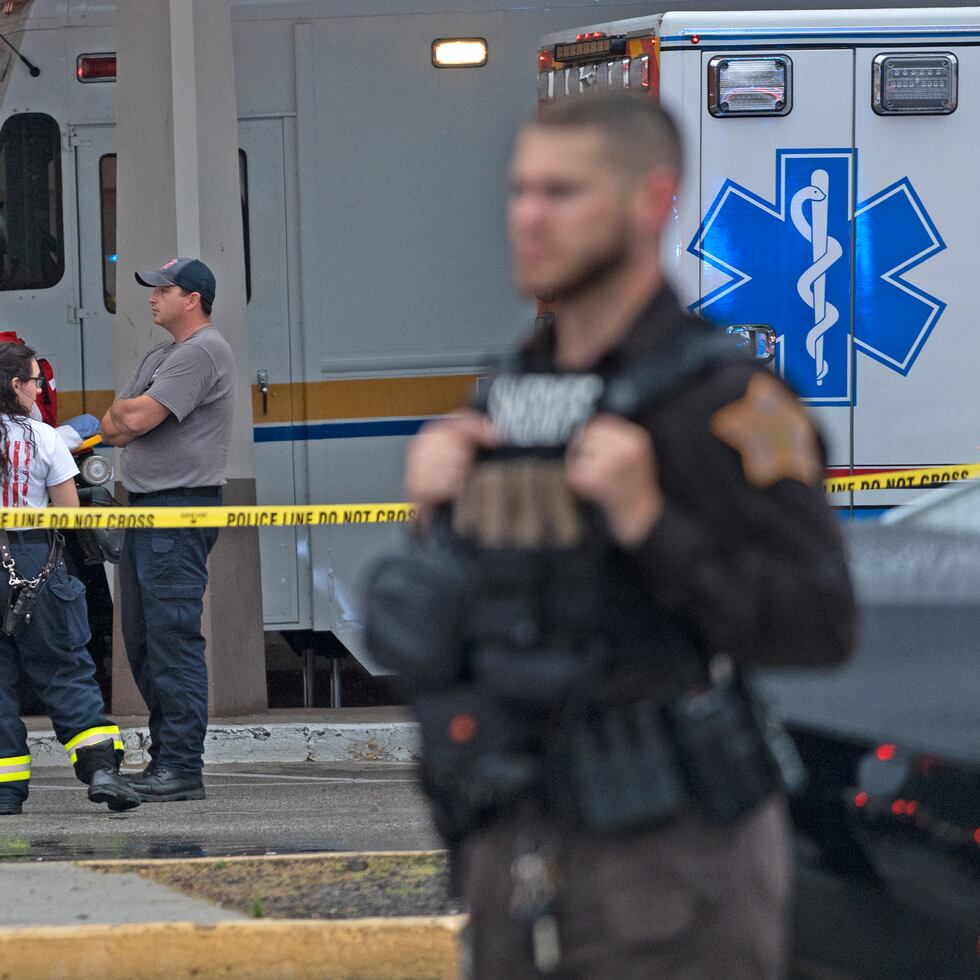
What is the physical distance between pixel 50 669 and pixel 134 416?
98 cm

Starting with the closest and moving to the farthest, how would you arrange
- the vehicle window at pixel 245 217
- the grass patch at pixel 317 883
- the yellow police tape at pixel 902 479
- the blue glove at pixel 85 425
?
1. the grass patch at pixel 317 883
2. the yellow police tape at pixel 902 479
3. the blue glove at pixel 85 425
4. the vehicle window at pixel 245 217

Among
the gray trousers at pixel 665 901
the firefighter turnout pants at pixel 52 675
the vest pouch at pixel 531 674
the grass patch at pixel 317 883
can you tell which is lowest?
the grass patch at pixel 317 883

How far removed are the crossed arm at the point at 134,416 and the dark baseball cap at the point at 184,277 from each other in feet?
1.47

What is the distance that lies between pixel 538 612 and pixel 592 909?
33 cm

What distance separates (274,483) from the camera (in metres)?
7.93

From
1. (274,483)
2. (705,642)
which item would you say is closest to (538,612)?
(705,642)

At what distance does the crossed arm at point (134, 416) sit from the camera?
19.4 ft

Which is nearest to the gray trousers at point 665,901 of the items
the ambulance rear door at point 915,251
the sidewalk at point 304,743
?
the ambulance rear door at point 915,251

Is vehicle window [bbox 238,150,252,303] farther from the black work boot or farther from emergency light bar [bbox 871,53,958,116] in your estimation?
emergency light bar [bbox 871,53,958,116]

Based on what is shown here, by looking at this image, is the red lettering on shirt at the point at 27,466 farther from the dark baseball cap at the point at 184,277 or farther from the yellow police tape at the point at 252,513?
the dark baseball cap at the point at 184,277

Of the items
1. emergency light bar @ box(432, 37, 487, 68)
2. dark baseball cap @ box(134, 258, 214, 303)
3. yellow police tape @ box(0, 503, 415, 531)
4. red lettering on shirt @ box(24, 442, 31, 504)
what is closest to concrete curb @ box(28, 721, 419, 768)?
yellow police tape @ box(0, 503, 415, 531)

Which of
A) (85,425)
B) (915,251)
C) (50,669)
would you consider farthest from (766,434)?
(85,425)

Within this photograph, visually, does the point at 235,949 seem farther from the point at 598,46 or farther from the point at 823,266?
the point at 598,46

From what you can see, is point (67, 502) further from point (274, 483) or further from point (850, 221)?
point (850, 221)
